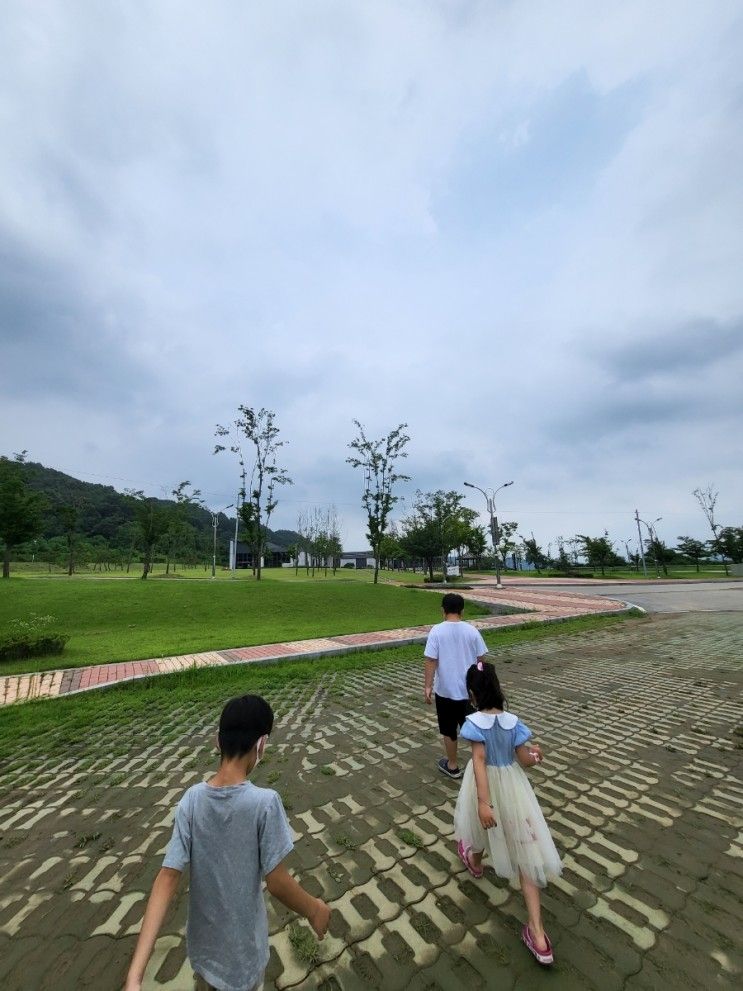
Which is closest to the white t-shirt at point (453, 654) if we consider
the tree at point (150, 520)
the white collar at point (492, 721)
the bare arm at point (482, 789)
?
the white collar at point (492, 721)

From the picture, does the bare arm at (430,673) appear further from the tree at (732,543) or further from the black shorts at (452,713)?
the tree at (732,543)

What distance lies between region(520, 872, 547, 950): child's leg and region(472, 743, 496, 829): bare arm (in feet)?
1.05

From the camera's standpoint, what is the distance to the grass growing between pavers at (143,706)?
5.09 metres

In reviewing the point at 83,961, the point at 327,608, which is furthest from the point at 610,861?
the point at 327,608

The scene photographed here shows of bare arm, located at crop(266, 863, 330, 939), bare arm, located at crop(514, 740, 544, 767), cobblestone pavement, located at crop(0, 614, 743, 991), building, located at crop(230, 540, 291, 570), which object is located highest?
building, located at crop(230, 540, 291, 570)

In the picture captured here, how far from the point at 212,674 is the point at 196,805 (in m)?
6.84

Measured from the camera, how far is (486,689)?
264 cm

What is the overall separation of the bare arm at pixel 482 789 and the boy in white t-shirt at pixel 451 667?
4.85 feet

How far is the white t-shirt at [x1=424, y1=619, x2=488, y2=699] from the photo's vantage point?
400 centimetres

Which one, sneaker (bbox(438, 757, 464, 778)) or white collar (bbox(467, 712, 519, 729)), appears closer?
white collar (bbox(467, 712, 519, 729))

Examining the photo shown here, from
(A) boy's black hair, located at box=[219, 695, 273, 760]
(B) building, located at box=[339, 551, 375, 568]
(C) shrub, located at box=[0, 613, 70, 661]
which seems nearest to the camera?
(A) boy's black hair, located at box=[219, 695, 273, 760]

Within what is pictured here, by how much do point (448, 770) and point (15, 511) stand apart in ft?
106

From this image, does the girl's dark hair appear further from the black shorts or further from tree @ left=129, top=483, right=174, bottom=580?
tree @ left=129, top=483, right=174, bottom=580

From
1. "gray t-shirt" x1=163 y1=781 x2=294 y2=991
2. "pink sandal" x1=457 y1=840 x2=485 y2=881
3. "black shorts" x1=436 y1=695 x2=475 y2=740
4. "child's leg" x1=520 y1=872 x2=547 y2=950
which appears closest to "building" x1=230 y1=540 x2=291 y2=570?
"black shorts" x1=436 y1=695 x2=475 y2=740
